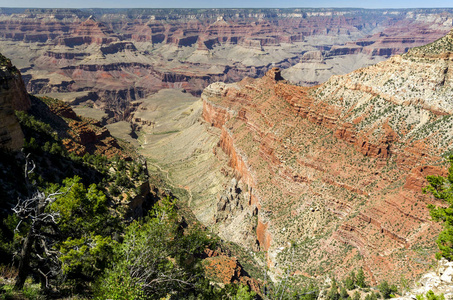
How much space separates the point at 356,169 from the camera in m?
59.6

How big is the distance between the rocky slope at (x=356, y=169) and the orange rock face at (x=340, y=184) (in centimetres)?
17

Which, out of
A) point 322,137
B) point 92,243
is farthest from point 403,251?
point 92,243

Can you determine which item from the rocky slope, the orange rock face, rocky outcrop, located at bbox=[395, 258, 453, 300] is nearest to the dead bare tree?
rocky outcrop, located at bbox=[395, 258, 453, 300]

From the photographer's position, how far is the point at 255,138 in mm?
88438

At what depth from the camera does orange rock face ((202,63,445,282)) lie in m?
46.8

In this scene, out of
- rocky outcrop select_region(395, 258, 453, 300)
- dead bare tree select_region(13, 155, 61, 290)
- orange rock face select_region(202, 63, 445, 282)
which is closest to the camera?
dead bare tree select_region(13, 155, 61, 290)

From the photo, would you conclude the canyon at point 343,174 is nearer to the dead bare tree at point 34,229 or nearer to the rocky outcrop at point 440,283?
the rocky outcrop at point 440,283

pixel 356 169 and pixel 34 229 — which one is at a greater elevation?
pixel 34 229

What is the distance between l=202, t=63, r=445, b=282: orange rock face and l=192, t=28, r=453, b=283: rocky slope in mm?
165

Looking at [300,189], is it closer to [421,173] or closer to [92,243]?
→ [421,173]

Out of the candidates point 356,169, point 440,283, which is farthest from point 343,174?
point 440,283

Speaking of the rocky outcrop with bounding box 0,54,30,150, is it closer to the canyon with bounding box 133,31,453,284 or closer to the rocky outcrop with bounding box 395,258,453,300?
the canyon with bounding box 133,31,453,284

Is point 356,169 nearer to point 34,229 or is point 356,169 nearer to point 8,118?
point 34,229

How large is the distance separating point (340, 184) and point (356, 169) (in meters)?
4.19
